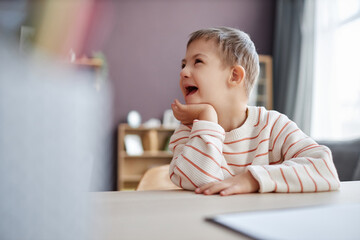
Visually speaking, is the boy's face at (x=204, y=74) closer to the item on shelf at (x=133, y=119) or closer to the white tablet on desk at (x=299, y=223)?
the white tablet on desk at (x=299, y=223)

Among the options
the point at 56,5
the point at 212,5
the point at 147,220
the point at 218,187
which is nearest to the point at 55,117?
the point at 147,220

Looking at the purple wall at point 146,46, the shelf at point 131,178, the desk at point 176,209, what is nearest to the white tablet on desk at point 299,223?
the desk at point 176,209

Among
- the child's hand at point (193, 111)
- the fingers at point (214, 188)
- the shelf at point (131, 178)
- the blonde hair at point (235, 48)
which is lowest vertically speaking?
the shelf at point (131, 178)

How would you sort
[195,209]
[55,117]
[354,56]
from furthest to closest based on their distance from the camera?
1. [354,56]
2. [195,209]
3. [55,117]

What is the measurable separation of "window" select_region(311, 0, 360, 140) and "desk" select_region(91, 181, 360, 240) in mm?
3094

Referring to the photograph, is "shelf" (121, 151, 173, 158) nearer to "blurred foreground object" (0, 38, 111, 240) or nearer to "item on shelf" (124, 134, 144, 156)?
"item on shelf" (124, 134, 144, 156)

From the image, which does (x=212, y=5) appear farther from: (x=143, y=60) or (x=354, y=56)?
(x=354, y=56)

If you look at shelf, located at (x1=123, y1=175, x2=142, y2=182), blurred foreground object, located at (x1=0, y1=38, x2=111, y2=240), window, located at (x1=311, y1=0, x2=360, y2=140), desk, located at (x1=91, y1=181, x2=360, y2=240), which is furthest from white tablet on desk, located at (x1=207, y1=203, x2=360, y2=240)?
shelf, located at (x1=123, y1=175, x2=142, y2=182)

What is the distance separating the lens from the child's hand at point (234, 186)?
0.58 m

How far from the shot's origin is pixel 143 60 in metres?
4.29

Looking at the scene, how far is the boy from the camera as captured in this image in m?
0.62

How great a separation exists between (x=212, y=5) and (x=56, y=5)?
1.91 metres

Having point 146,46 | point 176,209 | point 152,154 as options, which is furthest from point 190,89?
point 146,46

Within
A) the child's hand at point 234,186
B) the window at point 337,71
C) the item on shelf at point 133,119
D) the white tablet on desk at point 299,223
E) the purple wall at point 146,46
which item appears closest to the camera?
the white tablet on desk at point 299,223
